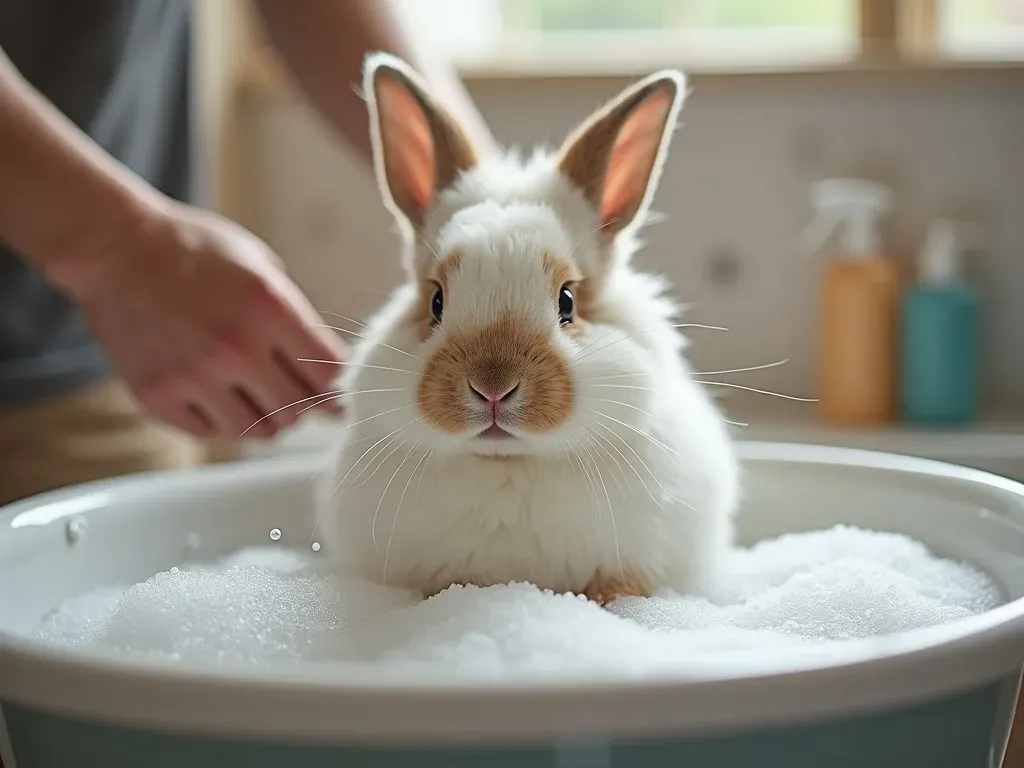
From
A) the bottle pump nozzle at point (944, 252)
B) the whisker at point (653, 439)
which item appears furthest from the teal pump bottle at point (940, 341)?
the whisker at point (653, 439)

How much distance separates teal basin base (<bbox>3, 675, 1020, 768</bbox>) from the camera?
438mm

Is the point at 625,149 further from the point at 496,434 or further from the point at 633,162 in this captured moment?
the point at 496,434

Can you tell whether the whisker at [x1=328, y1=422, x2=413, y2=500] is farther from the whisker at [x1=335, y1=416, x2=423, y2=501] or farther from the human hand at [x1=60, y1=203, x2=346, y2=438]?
the human hand at [x1=60, y1=203, x2=346, y2=438]

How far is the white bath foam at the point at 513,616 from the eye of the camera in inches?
21.5

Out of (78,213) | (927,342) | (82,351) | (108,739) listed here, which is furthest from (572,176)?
(927,342)

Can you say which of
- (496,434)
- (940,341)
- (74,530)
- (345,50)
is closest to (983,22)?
(940,341)

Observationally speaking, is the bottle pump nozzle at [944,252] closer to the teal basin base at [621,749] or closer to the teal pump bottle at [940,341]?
the teal pump bottle at [940,341]

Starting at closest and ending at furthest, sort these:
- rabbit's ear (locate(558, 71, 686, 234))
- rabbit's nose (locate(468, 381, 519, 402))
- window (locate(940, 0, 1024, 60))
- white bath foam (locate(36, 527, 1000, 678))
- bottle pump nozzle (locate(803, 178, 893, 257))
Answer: white bath foam (locate(36, 527, 1000, 678))
rabbit's nose (locate(468, 381, 519, 402))
rabbit's ear (locate(558, 71, 686, 234))
bottle pump nozzle (locate(803, 178, 893, 257))
window (locate(940, 0, 1024, 60))

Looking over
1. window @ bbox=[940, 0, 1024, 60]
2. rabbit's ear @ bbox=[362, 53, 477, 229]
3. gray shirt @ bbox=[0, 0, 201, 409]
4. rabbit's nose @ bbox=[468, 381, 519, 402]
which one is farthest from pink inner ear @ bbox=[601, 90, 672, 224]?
window @ bbox=[940, 0, 1024, 60]

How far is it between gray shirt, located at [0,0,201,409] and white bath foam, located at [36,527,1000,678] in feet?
1.81

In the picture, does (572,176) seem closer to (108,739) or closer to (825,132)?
(108,739)

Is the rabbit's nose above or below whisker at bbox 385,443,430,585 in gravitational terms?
above

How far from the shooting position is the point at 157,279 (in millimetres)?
881

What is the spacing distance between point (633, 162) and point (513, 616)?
0.38 meters
